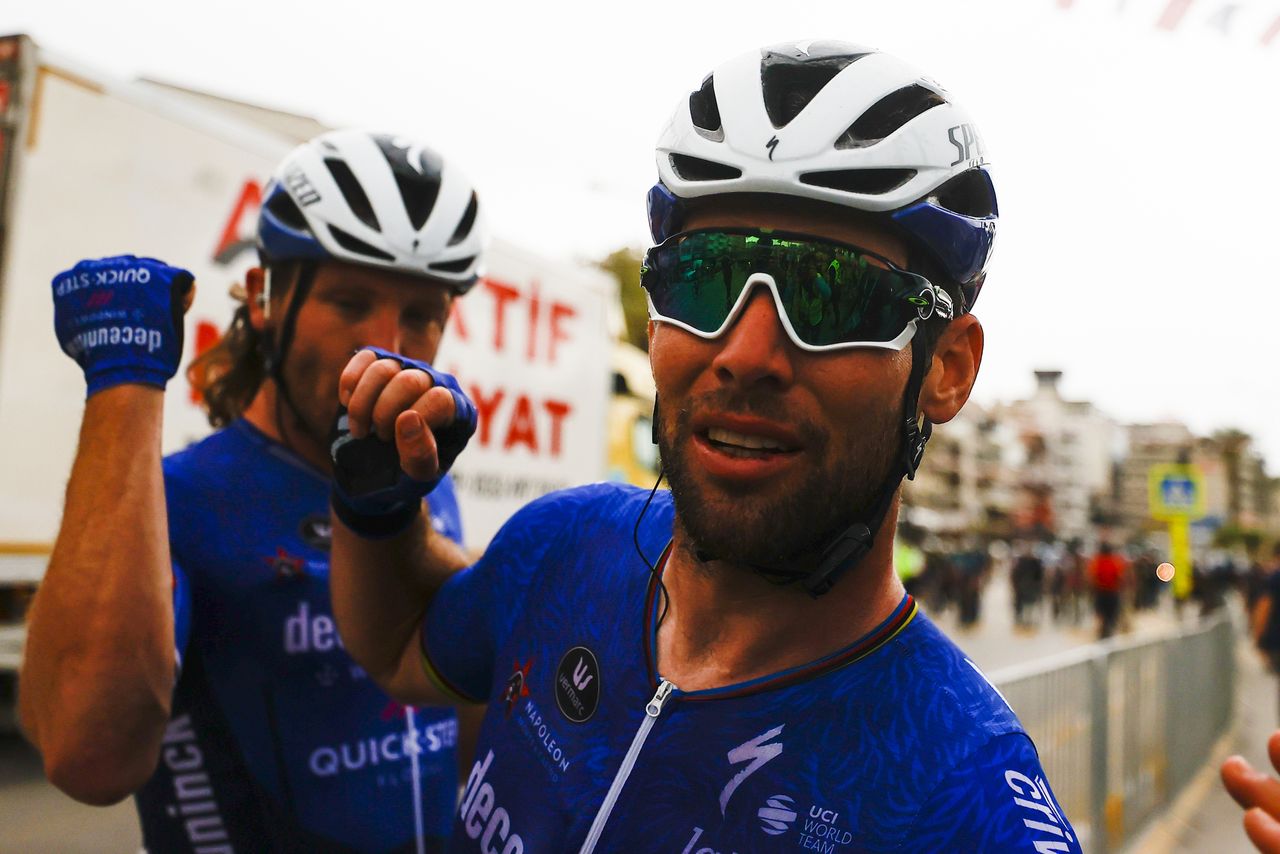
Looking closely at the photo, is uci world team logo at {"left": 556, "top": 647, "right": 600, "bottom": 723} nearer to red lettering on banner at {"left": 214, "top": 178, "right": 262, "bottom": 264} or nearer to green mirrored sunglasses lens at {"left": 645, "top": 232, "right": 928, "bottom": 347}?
green mirrored sunglasses lens at {"left": 645, "top": 232, "right": 928, "bottom": 347}

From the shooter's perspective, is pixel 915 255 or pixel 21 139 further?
pixel 21 139

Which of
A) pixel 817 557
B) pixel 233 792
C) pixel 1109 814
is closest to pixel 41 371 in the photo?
pixel 233 792

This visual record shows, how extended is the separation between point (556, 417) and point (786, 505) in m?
9.92

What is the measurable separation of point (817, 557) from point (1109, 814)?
5773 millimetres

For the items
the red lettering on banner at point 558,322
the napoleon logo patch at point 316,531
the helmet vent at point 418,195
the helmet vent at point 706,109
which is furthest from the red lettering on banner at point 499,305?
the helmet vent at point 706,109

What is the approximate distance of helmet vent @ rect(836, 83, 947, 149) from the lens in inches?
Result: 63.1

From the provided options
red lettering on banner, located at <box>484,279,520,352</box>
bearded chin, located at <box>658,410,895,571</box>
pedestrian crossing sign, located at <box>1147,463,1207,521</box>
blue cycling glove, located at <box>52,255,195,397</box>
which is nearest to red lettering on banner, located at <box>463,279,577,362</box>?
red lettering on banner, located at <box>484,279,520,352</box>

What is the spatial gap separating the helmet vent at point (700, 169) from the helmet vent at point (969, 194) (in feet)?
1.09

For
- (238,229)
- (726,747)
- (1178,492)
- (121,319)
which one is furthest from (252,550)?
(1178,492)

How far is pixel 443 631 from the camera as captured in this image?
196cm

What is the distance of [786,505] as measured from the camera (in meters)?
1.50

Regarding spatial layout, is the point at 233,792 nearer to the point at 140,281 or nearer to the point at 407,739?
the point at 407,739

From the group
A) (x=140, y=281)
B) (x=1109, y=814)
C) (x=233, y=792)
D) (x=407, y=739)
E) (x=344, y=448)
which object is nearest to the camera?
(x=344, y=448)

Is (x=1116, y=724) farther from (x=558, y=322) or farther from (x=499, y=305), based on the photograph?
(x=558, y=322)
